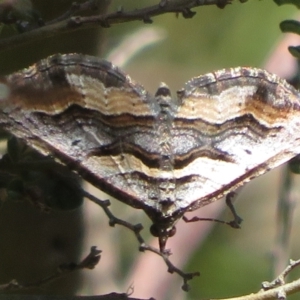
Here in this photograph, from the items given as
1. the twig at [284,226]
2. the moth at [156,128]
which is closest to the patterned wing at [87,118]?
the moth at [156,128]

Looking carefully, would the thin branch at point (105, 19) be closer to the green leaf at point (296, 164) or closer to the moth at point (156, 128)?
the moth at point (156, 128)

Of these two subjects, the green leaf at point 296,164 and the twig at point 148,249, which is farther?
the green leaf at point 296,164

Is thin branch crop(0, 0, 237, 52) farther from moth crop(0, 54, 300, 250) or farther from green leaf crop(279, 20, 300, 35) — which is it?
green leaf crop(279, 20, 300, 35)

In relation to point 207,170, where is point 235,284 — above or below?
below

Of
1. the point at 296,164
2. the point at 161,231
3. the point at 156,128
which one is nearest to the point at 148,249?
the point at 161,231

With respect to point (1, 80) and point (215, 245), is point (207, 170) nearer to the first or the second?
point (1, 80)

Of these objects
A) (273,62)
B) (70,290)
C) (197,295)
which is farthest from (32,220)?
(197,295)

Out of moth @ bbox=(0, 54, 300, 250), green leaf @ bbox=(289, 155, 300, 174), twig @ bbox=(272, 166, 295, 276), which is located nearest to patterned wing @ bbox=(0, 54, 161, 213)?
moth @ bbox=(0, 54, 300, 250)

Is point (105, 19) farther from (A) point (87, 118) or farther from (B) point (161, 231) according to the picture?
(B) point (161, 231)

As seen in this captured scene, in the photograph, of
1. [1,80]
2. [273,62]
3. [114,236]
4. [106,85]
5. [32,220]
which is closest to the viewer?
[1,80]
